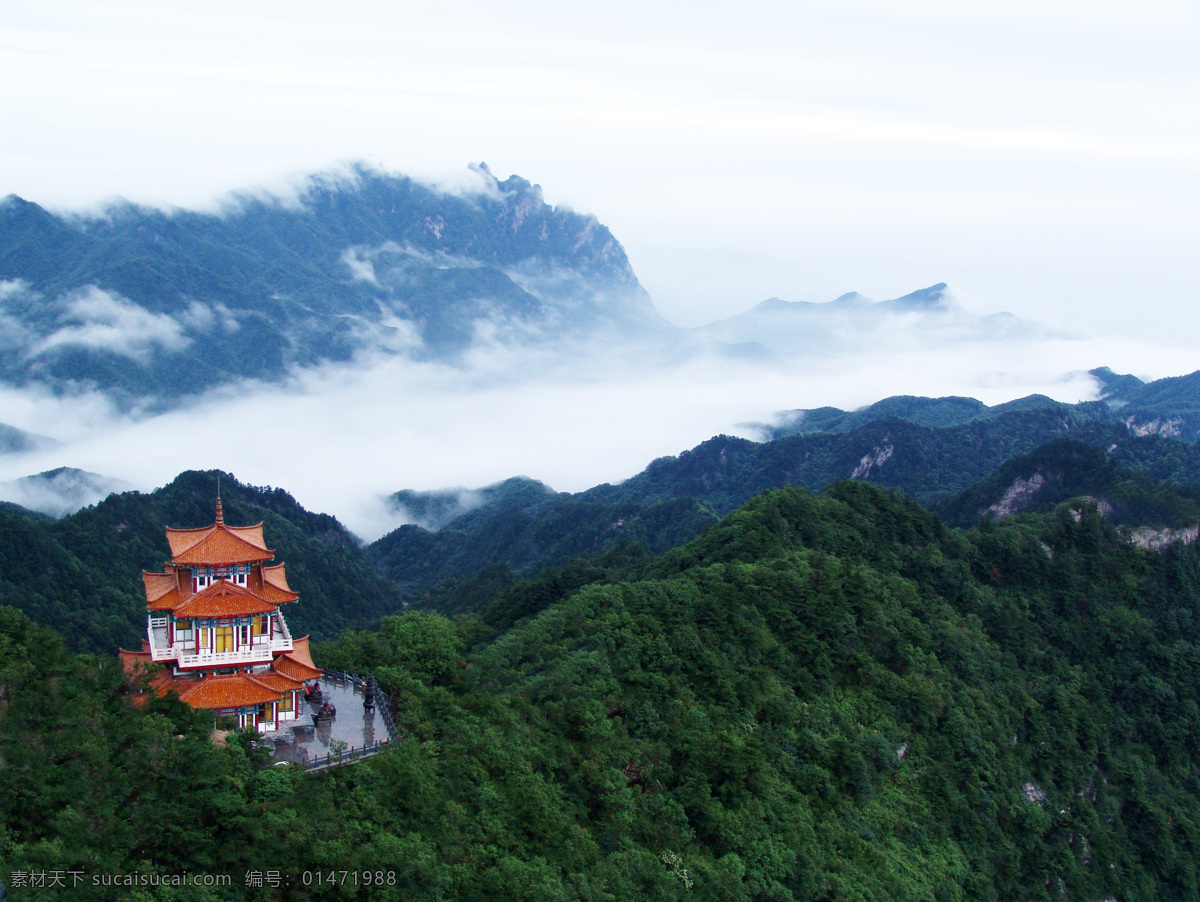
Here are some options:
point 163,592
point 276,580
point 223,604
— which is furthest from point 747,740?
point 163,592

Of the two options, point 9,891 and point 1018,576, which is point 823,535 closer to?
point 1018,576

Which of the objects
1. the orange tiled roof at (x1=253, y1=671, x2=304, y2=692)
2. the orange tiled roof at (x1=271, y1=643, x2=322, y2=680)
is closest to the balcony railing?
the orange tiled roof at (x1=271, y1=643, x2=322, y2=680)

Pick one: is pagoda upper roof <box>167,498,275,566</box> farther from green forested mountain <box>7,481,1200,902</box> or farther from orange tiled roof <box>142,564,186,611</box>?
green forested mountain <box>7,481,1200,902</box>

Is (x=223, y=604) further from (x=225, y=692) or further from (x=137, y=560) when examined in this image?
(x=137, y=560)

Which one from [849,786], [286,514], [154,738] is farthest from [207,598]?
[286,514]

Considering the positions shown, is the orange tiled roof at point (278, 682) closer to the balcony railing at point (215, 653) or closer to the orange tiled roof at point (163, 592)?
the balcony railing at point (215, 653)

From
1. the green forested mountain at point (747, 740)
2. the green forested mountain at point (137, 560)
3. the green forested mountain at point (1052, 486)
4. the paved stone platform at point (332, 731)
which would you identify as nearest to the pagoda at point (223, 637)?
the paved stone platform at point (332, 731)
